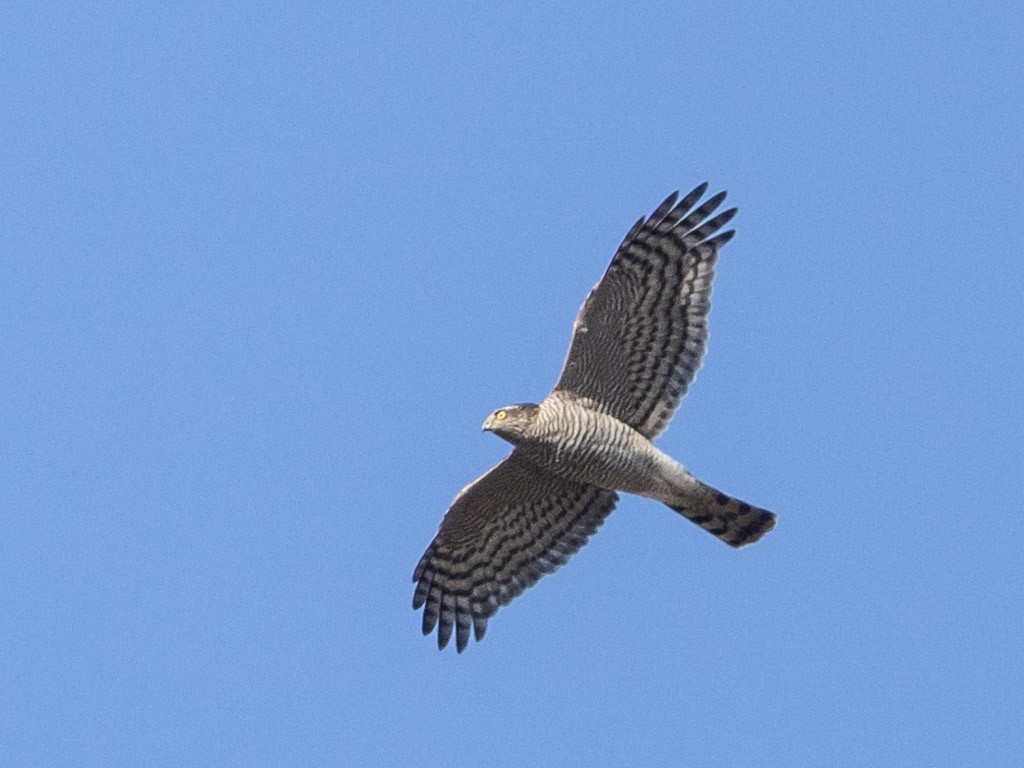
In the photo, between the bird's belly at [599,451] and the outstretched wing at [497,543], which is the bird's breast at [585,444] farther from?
the outstretched wing at [497,543]

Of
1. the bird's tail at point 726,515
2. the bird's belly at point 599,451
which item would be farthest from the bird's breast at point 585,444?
the bird's tail at point 726,515

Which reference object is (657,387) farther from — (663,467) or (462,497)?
(462,497)

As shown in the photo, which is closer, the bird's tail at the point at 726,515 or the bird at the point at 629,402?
the bird at the point at 629,402

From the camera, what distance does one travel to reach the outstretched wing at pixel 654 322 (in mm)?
19734

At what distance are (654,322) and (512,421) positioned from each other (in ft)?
5.41

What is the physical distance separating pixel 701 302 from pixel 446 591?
3929mm

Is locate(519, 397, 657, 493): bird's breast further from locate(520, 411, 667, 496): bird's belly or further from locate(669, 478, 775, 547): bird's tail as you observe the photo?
locate(669, 478, 775, 547): bird's tail

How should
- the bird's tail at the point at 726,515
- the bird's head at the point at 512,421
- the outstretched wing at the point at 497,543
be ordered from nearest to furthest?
the bird's head at the point at 512,421
the bird's tail at the point at 726,515
the outstretched wing at the point at 497,543

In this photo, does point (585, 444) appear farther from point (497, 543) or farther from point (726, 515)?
point (497, 543)

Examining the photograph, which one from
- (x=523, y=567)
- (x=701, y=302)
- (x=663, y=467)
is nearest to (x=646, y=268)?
(x=701, y=302)

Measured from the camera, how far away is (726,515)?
66.3ft

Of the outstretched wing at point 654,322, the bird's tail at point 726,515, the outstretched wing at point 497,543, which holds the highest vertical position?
the outstretched wing at point 654,322

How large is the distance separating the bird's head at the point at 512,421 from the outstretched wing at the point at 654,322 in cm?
53

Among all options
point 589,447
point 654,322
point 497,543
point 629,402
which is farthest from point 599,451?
point 497,543
